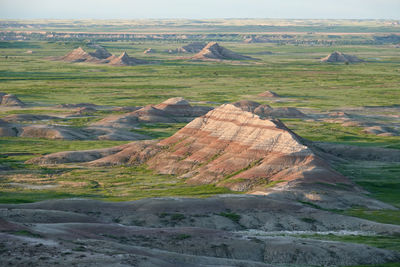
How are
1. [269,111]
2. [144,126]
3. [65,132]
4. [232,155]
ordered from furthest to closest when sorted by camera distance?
[269,111], [144,126], [65,132], [232,155]

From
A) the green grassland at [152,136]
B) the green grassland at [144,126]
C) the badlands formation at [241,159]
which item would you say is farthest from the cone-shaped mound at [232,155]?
the green grassland at [144,126]

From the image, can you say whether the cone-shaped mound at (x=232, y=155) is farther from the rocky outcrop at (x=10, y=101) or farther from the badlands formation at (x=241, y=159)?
the rocky outcrop at (x=10, y=101)

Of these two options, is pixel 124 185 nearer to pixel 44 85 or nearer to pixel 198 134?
pixel 198 134

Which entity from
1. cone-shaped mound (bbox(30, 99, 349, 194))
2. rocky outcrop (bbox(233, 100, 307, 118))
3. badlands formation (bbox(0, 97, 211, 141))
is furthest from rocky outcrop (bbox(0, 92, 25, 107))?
cone-shaped mound (bbox(30, 99, 349, 194))


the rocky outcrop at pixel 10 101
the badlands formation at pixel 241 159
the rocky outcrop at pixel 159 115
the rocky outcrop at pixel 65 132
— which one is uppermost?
the badlands formation at pixel 241 159

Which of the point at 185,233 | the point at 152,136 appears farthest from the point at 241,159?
the point at 152,136

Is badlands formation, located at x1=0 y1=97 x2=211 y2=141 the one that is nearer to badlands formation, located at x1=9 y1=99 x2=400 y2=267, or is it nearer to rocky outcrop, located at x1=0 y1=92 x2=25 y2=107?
rocky outcrop, located at x1=0 y1=92 x2=25 y2=107

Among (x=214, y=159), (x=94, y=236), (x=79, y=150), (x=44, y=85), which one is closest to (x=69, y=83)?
(x=44, y=85)

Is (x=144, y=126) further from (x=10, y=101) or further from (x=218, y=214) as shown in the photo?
(x=218, y=214)
